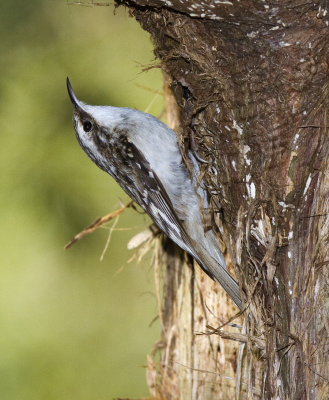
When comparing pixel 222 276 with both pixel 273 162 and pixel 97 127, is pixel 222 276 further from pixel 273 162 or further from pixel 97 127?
pixel 97 127

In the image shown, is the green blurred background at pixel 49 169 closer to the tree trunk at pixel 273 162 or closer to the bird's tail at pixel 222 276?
the bird's tail at pixel 222 276

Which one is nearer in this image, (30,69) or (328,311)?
(328,311)

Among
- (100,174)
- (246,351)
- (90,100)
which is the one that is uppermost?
(90,100)

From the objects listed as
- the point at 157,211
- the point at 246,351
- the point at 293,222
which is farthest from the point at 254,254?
the point at 157,211

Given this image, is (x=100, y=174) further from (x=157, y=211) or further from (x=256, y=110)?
(x=256, y=110)

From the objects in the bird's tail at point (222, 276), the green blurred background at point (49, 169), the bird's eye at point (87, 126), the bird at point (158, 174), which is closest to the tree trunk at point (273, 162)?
the bird's tail at point (222, 276)

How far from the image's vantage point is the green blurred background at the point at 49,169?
4.54 m

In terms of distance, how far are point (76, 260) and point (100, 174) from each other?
64 cm

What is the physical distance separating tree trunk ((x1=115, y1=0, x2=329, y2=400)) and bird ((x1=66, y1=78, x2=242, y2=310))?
32 cm

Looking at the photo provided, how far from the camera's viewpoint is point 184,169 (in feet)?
10.2

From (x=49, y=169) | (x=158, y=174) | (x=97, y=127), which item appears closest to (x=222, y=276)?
(x=158, y=174)

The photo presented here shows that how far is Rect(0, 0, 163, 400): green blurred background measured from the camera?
4.54 m

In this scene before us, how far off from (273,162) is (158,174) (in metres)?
0.66

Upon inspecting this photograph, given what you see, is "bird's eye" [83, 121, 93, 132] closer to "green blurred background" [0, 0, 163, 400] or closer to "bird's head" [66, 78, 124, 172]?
"bird's head" [66, 78, 124, 172]
